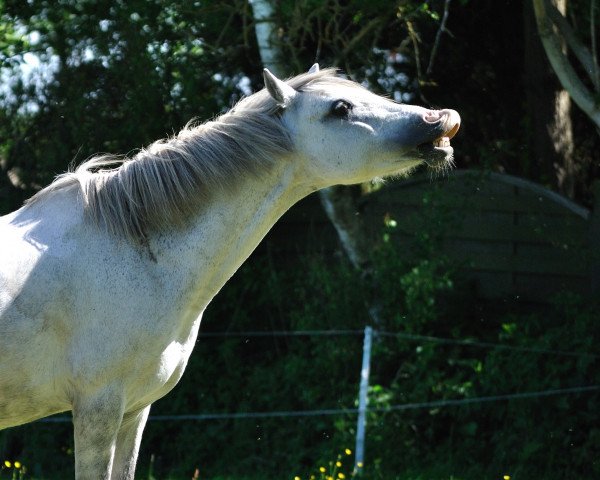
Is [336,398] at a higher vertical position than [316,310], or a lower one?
lower

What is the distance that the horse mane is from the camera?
3455 mm

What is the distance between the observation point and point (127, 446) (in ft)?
12.1

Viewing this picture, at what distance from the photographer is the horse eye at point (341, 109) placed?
11.4ft

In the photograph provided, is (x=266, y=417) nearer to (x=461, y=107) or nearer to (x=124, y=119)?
(x=124, y=119)

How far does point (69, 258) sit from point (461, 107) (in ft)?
19.7

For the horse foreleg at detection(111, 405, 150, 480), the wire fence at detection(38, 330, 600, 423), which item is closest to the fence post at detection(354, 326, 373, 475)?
the wire fence at detection(38, 330, 600, 423)

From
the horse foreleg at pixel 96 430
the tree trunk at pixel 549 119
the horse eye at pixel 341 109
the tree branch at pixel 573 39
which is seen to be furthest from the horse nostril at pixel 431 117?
the tree trunk at pixel 549 119

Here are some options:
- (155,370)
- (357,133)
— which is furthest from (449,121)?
(155,370)

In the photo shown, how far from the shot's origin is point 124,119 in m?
8.02

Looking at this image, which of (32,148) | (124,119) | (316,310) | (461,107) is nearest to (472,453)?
(316,310)

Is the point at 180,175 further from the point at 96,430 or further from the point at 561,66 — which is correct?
the point at 561,66

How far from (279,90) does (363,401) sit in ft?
11.1

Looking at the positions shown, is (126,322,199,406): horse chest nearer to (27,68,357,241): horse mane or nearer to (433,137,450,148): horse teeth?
(27,68,357,241): horse mane

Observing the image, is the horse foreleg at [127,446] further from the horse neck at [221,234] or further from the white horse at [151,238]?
the horse neck at [221,234]
